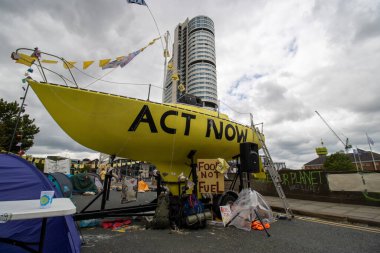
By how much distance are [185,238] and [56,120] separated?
361cm

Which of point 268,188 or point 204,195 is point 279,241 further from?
point 268,188

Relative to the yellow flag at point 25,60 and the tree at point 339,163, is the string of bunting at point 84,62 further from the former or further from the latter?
the tree at point 339,163

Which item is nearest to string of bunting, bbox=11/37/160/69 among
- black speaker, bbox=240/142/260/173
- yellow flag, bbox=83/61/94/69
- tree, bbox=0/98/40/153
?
yellow flag, bbox=83/61/94/69

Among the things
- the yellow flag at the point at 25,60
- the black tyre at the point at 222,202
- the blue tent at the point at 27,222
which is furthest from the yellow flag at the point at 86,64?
the black tyre at the point at 222,202

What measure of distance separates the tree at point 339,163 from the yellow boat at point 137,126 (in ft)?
153

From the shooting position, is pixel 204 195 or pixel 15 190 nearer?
pixel 15 190

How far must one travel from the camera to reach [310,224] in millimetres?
4836

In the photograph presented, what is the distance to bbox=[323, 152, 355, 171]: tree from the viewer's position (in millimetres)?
41281

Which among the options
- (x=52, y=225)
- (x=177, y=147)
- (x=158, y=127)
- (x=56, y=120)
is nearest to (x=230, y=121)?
(x=177, y=147)

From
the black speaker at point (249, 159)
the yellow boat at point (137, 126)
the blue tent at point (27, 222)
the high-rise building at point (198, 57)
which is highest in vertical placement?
the high-rise building at point (198, 57)

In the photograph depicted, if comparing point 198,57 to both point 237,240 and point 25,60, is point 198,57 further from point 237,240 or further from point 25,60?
point 237,240

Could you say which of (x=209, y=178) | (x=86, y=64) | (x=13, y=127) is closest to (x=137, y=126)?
(x=209, y=178)

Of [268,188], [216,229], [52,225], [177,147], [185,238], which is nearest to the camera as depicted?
[52,225]

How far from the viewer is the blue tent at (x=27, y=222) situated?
263 cm
